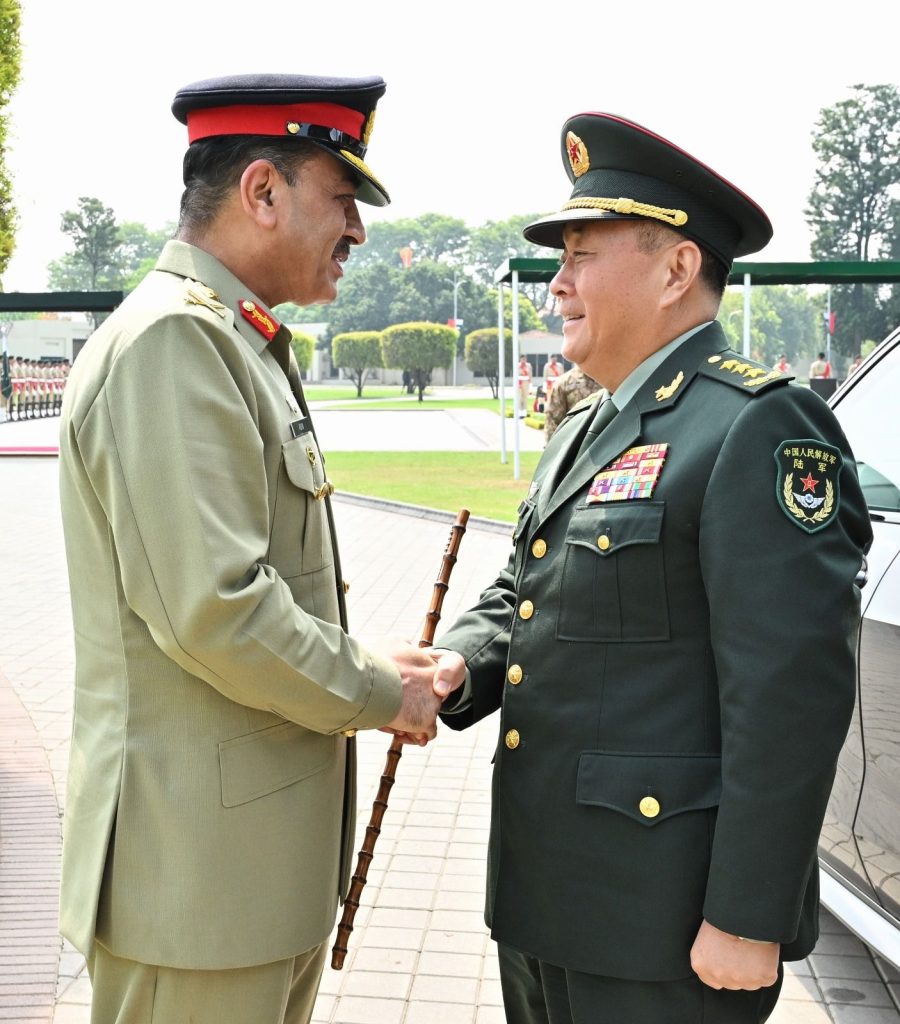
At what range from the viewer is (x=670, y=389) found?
81.2 inches

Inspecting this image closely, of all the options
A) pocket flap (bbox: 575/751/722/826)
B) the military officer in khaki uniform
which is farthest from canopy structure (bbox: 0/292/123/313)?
pocket flap (bbox: 575/751/722/826)

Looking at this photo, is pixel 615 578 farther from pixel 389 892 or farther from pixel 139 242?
pixel 139 242

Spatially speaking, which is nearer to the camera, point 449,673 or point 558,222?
point 558,222

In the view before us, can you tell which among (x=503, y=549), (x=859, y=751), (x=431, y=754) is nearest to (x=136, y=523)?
(x=859, y=751)

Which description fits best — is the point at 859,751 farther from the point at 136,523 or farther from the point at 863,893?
the point at 136,523

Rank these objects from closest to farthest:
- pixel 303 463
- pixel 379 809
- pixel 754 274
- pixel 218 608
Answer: pixel 218 608, pixel 303 463, pixel 379 809, pixel 754 274

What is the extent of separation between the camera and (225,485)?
1.79 m

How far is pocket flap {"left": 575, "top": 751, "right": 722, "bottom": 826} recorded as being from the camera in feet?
6.26

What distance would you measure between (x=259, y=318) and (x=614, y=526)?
2.43ft

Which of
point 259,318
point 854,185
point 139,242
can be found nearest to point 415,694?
point 259,318

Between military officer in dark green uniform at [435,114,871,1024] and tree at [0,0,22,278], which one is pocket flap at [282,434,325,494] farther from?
tree at [0,0,22,278]

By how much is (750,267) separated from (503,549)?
734 centimetres

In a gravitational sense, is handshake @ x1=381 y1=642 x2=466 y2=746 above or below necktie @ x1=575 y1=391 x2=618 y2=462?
below

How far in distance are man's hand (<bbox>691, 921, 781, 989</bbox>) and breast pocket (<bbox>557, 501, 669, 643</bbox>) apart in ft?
1.61
